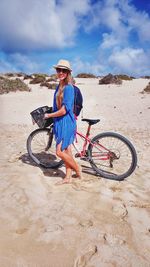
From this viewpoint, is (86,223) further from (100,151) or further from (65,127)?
(100,151)

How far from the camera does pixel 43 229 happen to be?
3834 mm

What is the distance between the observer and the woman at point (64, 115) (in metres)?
4.77

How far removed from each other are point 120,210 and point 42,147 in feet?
7.51

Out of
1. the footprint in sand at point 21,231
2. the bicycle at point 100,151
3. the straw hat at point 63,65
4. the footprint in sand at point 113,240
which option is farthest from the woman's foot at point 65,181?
the straw hat at point 63,65

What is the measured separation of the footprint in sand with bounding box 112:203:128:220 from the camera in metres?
4.25

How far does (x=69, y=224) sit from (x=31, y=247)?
64 cm

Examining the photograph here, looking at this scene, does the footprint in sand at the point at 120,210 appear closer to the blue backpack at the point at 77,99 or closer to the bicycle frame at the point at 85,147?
the bicycle frame at the point at 85,147

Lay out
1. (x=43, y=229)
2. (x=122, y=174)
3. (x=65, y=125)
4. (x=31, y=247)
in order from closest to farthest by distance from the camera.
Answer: (x=31, y=247) < (x=43, y=229) < (x=65, y=125) < (x=122, y=174)

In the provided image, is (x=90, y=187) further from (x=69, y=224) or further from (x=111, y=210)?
(x=69, y=224)

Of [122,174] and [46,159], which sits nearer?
[122,174]

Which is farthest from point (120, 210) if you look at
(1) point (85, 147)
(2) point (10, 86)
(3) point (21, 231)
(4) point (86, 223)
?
(2) point (10, 86)

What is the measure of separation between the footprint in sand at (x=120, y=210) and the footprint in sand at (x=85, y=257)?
84 cm

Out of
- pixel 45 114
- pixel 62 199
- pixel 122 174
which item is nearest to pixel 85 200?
pixel 62 199

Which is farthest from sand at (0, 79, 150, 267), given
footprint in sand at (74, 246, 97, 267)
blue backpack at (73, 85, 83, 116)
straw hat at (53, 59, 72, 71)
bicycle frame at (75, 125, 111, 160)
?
straw hat at (53, 59, 72, 71)
